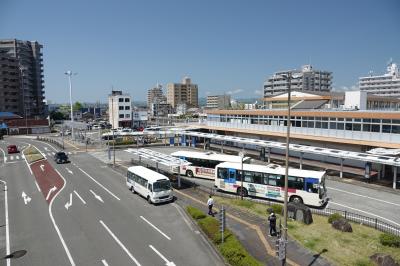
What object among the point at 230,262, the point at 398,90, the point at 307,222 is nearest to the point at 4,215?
the point at 230,262

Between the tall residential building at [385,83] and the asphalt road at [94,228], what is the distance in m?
153

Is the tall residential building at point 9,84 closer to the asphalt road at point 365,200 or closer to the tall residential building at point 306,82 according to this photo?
the tall residential building at point 306,82

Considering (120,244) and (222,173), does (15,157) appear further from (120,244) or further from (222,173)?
(120,244)

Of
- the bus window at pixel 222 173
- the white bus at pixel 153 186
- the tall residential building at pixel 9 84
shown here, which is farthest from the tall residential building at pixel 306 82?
the white bus at pixel 153 186

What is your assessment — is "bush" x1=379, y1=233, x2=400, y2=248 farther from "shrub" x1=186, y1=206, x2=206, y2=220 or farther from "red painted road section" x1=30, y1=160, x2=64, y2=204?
"red painted road section" x1=30, y1=160, x2=64, y2=204

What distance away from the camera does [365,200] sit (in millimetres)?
27125

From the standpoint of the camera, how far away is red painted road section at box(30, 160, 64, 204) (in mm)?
31222

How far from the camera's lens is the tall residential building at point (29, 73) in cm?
12450

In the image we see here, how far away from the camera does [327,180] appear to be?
34.2 m

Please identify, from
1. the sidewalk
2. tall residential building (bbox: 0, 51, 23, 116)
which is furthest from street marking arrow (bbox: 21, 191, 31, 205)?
tall residential building (bbox: 0, 51, 23, 116)

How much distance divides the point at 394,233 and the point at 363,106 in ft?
129

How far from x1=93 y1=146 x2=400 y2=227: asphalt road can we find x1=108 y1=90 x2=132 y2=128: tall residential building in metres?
79.8

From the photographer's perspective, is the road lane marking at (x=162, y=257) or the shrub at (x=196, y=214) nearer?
the road lane marking at (x=162, y=257)

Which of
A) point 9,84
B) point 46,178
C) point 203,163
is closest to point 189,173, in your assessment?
point 203,163
